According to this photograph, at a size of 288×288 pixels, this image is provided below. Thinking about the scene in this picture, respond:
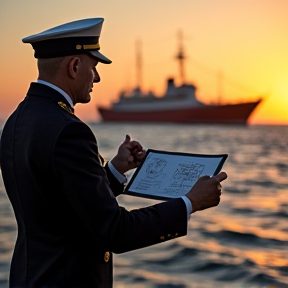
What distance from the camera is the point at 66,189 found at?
178cm

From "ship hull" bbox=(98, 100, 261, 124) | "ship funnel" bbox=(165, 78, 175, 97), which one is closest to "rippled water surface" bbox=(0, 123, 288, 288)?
"ship hull" bbox=(98, 100, 261, 124)

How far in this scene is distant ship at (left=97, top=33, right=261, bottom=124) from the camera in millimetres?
81188

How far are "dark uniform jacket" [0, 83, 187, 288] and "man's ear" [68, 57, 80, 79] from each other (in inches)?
2.7

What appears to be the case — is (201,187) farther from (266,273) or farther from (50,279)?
(266,273)

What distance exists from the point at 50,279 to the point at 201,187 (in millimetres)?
482

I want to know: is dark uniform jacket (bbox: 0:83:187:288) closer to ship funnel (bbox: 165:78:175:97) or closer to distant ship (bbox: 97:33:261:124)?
distant ship (bbox: 97:33:261:124)

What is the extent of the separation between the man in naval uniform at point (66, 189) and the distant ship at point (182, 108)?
79558mm

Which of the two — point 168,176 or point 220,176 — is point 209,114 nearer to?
point 168,176

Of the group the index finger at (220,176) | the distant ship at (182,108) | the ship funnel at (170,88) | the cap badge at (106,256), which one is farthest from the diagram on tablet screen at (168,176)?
the ship funnel at (170,88)

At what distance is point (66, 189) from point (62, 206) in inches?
2.6

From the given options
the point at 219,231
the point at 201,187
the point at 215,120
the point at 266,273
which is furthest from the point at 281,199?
the point at 215,120

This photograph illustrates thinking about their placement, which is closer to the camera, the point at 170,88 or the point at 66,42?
the point at 66,42

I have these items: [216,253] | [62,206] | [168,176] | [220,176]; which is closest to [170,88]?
[216,253]

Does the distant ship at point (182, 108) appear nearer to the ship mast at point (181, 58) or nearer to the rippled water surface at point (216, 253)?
the ship mast at point (181, 58)
